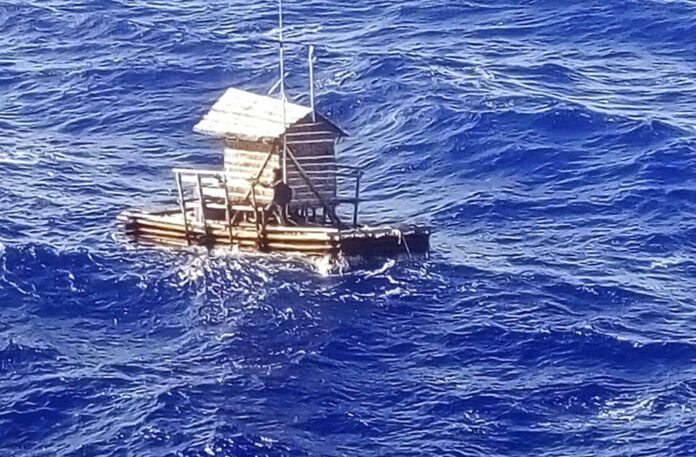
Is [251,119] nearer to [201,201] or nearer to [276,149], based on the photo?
[276,149]

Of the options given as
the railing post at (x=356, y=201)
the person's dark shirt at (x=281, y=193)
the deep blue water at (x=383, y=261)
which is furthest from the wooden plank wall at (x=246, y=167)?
the railing post at (x=356, y=201)

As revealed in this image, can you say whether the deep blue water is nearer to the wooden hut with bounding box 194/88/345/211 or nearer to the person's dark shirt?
the person's dark shirt

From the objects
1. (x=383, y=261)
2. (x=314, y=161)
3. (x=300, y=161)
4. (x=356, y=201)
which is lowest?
(x=383, y=261)

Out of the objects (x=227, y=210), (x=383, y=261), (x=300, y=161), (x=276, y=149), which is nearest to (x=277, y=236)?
(x=227, y=210)

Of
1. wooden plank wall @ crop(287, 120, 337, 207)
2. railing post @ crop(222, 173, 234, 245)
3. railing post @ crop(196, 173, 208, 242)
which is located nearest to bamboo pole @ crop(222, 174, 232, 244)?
railing post @ crop(222, 173, 234, 245)

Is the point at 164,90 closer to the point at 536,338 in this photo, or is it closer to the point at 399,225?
the point at 399,225

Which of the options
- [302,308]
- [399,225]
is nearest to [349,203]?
[399,225]
